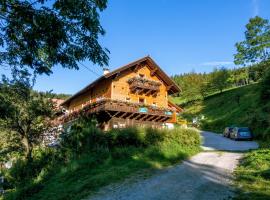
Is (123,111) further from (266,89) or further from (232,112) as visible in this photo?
(232,112)

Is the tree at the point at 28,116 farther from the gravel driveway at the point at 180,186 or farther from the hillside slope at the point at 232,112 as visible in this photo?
the hillside slope at the point at 232,112

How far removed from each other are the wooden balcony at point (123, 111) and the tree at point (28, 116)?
22.9 feet

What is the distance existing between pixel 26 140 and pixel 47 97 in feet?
12.0

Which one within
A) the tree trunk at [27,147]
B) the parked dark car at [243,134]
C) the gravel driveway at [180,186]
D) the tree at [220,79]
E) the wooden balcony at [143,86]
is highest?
the tree at [220,79]

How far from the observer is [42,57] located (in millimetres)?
7742

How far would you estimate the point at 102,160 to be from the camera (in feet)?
56.4

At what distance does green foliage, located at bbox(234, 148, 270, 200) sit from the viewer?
1021 centimetres

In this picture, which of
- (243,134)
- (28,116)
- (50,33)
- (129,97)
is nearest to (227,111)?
(243,134)

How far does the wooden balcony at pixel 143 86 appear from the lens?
114ft

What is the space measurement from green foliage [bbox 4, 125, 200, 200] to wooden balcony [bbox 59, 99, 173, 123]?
22.1ft

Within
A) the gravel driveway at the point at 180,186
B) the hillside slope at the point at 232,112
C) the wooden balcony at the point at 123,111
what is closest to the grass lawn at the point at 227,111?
the hillside slope at the point at 232,112

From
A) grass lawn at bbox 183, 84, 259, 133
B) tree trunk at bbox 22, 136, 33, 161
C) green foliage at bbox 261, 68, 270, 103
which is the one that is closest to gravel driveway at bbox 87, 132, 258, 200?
tree trunk at bbox 22, 136, 33, 161

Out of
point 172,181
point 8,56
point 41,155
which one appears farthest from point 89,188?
point 41,155

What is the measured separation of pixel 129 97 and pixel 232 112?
98.7 feet
